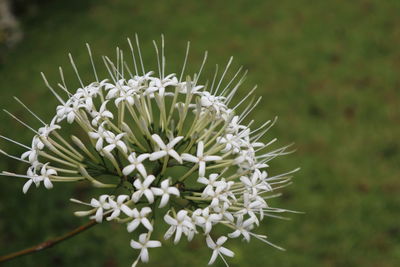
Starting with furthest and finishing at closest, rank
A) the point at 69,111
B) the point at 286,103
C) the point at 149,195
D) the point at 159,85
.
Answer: the point at 286,103, the point at 159,85, the point at 69,111, the point at 149,195

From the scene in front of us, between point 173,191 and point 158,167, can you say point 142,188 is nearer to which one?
point 173,191

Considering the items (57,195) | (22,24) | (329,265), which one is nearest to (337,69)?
(329,265)

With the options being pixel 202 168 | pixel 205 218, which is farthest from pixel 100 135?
pixel 205 218

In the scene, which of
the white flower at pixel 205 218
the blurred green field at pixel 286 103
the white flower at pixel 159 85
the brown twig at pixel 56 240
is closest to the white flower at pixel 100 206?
the brown twig at pixel 56 240

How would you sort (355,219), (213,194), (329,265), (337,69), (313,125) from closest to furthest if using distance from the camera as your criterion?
(213,194) < (329,265) < (355,219) < (313,125) < (337,69)

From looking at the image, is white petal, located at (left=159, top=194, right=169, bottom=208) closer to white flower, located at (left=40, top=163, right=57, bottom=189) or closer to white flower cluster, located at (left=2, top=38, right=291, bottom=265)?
white flower cluster, located at (left=2, top=38, right=291, bottom=265)

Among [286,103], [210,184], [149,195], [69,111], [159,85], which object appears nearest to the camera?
[149,195]

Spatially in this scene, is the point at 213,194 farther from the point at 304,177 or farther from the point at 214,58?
the point at 214,58

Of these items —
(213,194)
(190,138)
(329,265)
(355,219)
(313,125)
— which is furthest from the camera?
(313,125)
